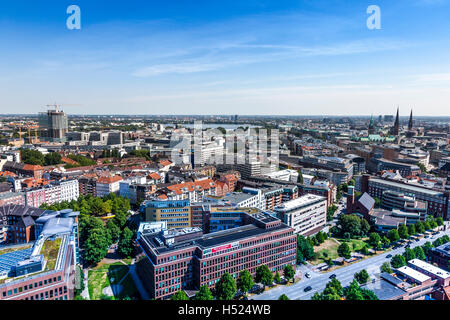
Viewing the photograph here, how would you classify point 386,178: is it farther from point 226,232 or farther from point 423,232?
point 226,232

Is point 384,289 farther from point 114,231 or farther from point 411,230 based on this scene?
point 114,231

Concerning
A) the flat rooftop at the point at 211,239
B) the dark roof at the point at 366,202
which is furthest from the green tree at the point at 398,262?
the dark roof at the point at 366,202

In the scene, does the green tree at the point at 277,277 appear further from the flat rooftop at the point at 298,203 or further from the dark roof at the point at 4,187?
the dark roof at the point at 4,187

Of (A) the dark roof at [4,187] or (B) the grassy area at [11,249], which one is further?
(A) the dark roof at [4,187]

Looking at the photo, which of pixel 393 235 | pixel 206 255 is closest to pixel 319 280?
pixel 206 255

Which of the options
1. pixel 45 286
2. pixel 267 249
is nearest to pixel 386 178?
pixel 267 249

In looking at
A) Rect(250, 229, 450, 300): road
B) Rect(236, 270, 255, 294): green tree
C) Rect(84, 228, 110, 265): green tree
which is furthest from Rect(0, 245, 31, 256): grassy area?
Rect(250, 229, 450, 300): road

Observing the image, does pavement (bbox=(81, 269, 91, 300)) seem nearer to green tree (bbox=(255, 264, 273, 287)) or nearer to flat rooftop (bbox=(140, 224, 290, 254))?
flat rooftop (bbox=(140, 224, 290, 254))
